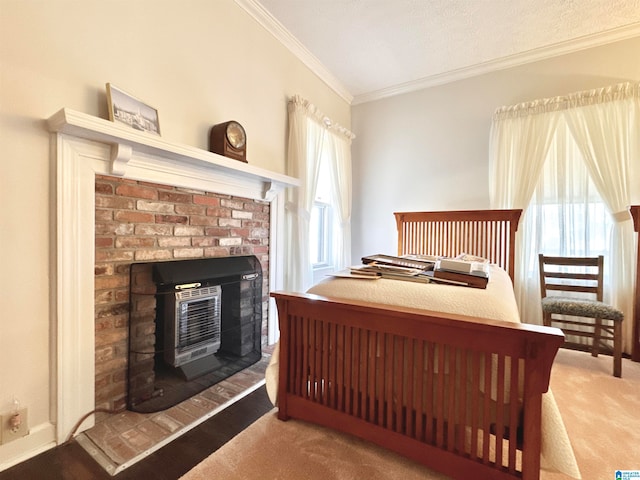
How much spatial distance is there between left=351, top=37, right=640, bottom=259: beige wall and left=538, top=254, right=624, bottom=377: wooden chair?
772 millimetres

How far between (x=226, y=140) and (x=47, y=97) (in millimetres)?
898

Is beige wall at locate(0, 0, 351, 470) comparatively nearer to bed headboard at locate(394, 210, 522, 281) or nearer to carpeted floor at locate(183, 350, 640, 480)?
carpeted floor at locate(183, 350, 640, 480)

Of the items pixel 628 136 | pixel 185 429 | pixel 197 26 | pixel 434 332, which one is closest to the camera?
pixel 434 332

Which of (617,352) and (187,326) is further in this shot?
(617,352)

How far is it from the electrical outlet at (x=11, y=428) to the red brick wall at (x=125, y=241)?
0.87 feet

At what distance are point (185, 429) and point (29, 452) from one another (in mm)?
612

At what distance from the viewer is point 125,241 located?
1553 mm

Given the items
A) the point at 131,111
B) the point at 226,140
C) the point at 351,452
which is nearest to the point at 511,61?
the point at 226,140

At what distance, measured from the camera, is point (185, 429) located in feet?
4.66

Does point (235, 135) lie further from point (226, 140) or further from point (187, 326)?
point (187, 326)

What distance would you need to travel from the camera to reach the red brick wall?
1471mm

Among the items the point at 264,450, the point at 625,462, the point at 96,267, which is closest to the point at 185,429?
the point at 264,450

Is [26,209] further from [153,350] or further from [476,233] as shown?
[476,233]

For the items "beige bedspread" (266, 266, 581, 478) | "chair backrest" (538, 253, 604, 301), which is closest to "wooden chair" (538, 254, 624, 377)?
"chair backrest" (538, 253, 604, 301)
